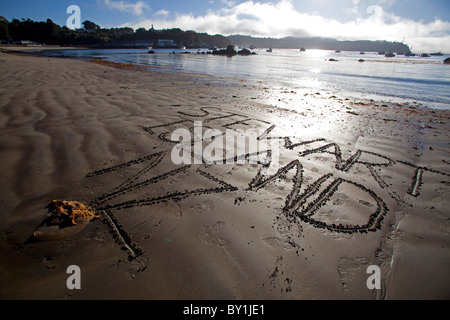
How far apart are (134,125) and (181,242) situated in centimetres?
387

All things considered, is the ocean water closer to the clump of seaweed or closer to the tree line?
the clump of seaweed

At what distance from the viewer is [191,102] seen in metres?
7.89

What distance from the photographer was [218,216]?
2.66 meters

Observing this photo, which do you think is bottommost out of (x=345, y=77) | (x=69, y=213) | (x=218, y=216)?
(x=218, y=216)

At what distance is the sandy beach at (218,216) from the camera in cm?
191

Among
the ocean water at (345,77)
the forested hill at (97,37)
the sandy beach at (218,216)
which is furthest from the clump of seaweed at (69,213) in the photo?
the forested hill at (97,37)

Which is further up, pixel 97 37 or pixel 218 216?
pixel 97 37

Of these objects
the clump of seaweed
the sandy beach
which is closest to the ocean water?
the sandy beach

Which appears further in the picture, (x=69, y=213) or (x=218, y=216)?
(x=218, y=216)

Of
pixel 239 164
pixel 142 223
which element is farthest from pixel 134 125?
pixel 142 223

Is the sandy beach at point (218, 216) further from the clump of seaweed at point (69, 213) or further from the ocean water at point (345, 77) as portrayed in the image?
the ocean water at point (345, 77)

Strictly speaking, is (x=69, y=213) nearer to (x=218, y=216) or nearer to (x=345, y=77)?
(x=218, y=216)

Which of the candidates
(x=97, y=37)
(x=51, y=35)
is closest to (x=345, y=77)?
(x=51, y=35)
